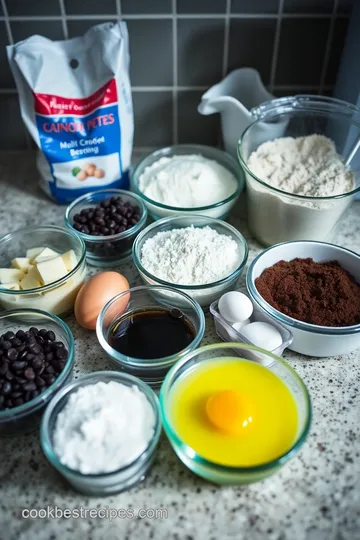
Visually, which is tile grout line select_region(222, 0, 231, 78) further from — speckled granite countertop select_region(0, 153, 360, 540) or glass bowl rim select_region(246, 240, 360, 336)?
Answer: speckled granite countertop select_region(0, 153, 360, 540)

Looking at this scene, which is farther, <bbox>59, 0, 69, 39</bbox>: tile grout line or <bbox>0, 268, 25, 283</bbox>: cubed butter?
<bbox>59, 0, 69, 39</bbox>: tile grout line

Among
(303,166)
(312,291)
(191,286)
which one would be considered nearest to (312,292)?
(312,291)

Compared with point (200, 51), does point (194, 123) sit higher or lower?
lower

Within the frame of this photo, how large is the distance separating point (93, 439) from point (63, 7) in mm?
1097

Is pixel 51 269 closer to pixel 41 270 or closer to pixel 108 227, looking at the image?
pixel 41 270

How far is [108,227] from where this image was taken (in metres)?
1.26

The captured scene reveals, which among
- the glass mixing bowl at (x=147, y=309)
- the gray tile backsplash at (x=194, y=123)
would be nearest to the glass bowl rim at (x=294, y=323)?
the glass mixing bowl at (x=147, y=309)

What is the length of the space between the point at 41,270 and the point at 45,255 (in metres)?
0.09

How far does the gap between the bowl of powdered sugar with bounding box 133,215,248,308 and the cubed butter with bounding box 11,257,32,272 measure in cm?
26

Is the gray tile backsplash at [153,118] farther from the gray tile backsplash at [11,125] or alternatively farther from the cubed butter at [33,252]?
the cubed butter at [33,252]

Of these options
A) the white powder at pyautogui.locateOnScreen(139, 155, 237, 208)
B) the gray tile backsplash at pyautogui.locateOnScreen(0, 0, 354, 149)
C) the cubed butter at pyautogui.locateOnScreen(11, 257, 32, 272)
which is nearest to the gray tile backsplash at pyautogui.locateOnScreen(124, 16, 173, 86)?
the gray tile backsplash at pyautogui.locateOnScreen(0, 0, 354, 149)

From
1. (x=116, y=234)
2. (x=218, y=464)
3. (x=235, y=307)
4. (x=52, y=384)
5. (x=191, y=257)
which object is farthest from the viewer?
(x=116, y=234)

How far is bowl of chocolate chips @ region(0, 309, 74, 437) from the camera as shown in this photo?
91 centimetres

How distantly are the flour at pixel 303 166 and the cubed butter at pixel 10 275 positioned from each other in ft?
2.07
